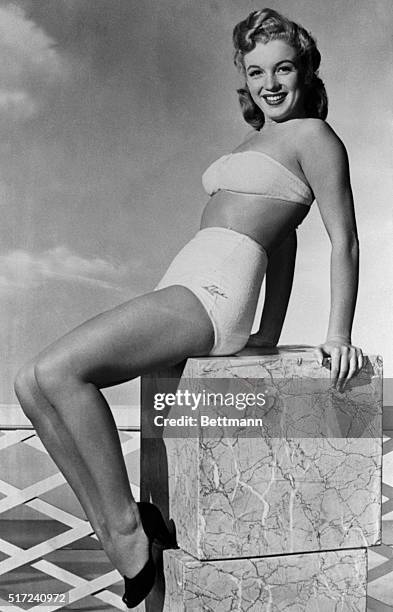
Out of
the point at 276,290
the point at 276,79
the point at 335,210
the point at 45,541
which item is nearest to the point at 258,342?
the point at 276,290

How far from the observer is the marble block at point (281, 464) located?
6.22ft

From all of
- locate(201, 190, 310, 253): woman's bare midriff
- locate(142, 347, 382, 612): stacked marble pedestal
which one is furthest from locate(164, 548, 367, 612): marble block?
locate(201, 190, 310, 253): woman's bare midriff

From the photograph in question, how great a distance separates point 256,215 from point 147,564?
72cm

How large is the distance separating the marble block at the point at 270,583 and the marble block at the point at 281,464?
2 centimetres

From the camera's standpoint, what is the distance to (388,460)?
119 inches

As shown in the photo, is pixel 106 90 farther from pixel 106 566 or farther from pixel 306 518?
pixel 306 518

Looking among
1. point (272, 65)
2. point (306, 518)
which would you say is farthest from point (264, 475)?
point (272, 65)

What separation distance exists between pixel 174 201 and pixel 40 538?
4.05 ft

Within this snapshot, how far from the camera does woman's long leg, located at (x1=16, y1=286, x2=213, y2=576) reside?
75.0 inches

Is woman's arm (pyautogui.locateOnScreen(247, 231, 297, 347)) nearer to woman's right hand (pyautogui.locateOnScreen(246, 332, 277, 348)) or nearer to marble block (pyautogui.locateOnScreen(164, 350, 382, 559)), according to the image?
woman's right hand (pyautogui.locateOnScreen(246, 332, 277, 348))

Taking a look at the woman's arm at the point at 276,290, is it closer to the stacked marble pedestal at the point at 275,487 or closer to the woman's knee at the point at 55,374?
the stacked marble pedestal at the point at 275,487

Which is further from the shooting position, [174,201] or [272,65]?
[174,201]

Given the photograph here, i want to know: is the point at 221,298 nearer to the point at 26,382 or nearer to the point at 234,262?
the point at 234,262

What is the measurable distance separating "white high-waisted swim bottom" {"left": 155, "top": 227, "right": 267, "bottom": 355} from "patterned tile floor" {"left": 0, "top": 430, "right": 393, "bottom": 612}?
974 mm
